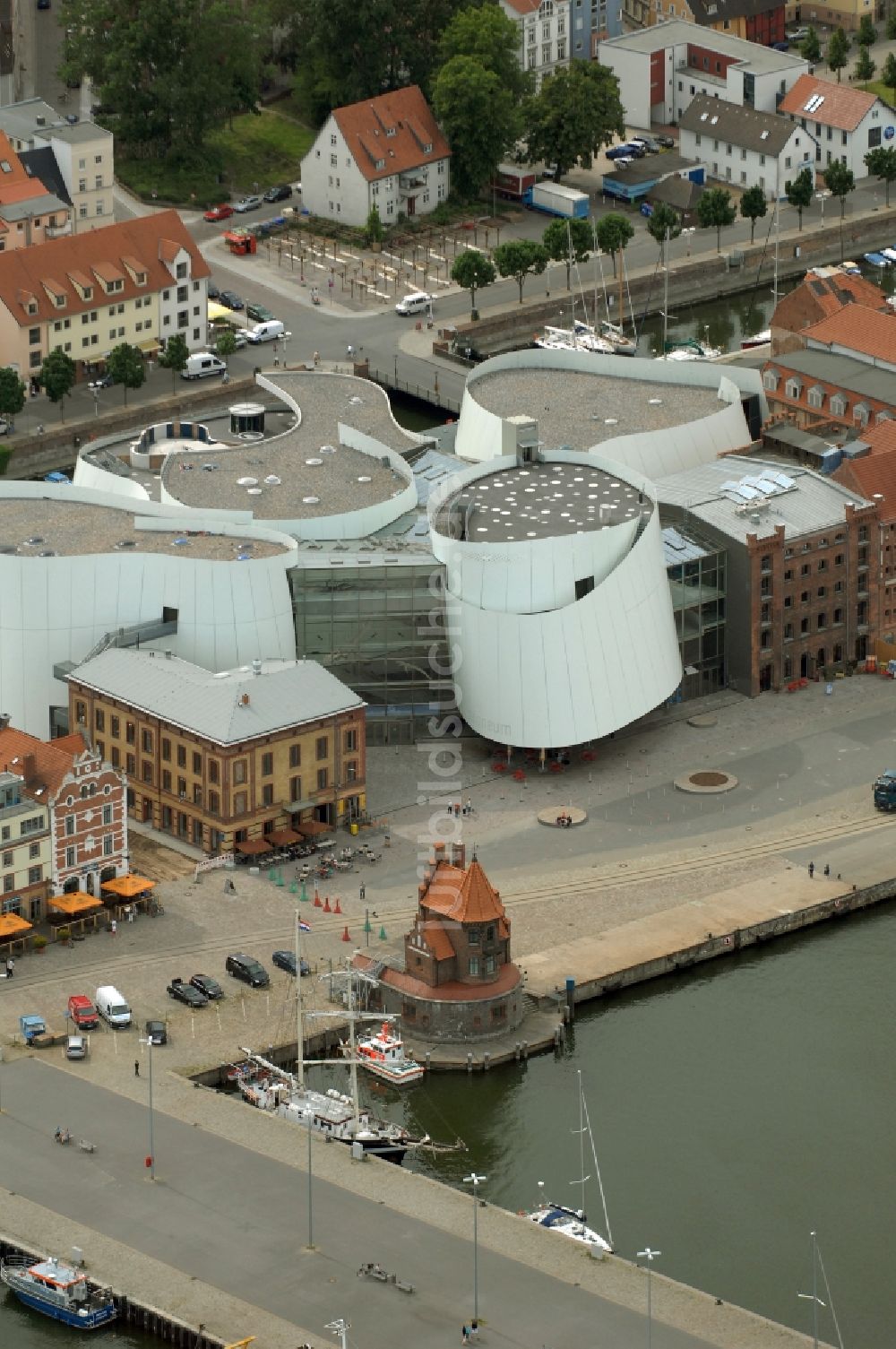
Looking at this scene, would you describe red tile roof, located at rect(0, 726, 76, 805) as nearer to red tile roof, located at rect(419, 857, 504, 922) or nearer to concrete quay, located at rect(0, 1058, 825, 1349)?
concrete quay, located at rect(0, 1058, 825, 1349)

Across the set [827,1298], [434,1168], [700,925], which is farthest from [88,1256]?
[700,925]

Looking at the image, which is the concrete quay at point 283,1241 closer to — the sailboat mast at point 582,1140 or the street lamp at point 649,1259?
the street lamp at point 649,1259

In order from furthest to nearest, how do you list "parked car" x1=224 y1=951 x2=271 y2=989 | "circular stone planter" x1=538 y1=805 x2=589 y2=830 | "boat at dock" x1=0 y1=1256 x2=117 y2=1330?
1. "circular stone planter" x1=538 y1=805 x2=589 y2=830
2. "parked car" x1=224 y1=951 x2=271 y2=989
3. "boat at dock" x1=0 y1=1256 x2=117 y2=1330

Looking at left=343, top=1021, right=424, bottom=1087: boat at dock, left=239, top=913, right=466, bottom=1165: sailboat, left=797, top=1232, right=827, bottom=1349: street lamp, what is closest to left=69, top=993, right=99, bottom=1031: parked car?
left=239, top=913, right=466, bottom=1165: sailboat

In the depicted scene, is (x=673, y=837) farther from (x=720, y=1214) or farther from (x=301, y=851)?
(x=720, y=1214)

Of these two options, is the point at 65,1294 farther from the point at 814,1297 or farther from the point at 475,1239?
the point at 814,1297

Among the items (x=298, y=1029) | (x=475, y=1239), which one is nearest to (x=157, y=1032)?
(x=298, y=1029)
